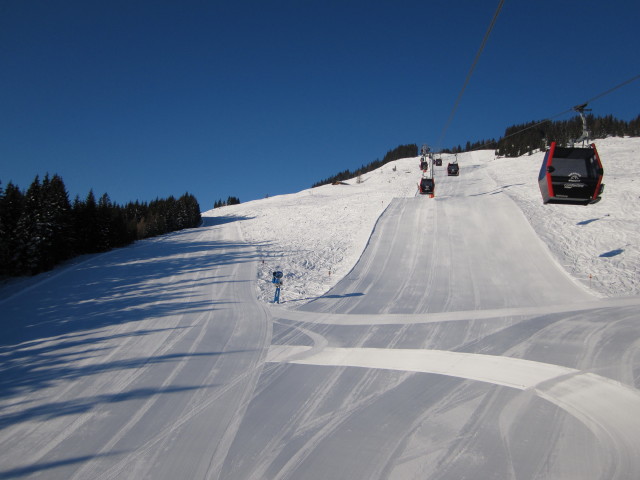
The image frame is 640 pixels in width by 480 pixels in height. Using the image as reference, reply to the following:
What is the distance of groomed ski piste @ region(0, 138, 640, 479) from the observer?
17.9 feet

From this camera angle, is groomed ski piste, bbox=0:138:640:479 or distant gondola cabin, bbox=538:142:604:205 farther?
distant gondola cabin, bbox=538:142:604:205

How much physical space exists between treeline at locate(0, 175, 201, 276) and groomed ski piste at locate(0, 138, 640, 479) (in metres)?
9.89

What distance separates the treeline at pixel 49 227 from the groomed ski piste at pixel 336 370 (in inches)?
390

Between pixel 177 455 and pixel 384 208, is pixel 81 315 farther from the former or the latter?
pixel 384 208

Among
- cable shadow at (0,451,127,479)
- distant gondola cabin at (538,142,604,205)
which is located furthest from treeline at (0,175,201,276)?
distant gondola cabin at (538,142,604,205)

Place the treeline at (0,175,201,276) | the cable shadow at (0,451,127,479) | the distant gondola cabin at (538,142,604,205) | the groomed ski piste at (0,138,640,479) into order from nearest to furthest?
the cable shadow at (0,451,127,479) < the groomed ski piste at (0,138,640,479) < the distant gondola cabin at (538,142,604,205) < the treeline at (0,175,201,276)

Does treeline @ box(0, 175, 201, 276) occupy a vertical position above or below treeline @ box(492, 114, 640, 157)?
below

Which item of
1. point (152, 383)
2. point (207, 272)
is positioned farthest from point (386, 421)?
point (207, 272)

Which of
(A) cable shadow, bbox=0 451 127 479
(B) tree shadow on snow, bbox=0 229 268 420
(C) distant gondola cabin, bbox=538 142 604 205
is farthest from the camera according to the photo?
(C) distant gondola cabin, bbox=538 142 604 205

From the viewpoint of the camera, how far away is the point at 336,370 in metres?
8.69

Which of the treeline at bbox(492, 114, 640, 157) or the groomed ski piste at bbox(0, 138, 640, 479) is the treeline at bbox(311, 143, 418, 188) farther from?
the groomed ski piste at bbox(0, 138, 640, 479)

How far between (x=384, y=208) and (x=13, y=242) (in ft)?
108

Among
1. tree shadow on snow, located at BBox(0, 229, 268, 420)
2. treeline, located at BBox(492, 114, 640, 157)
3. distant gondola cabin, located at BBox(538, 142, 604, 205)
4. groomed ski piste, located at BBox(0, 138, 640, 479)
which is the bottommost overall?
groomed ski piste, located at BBox(0, 138, 640, 479)

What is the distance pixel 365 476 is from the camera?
5.00 m
